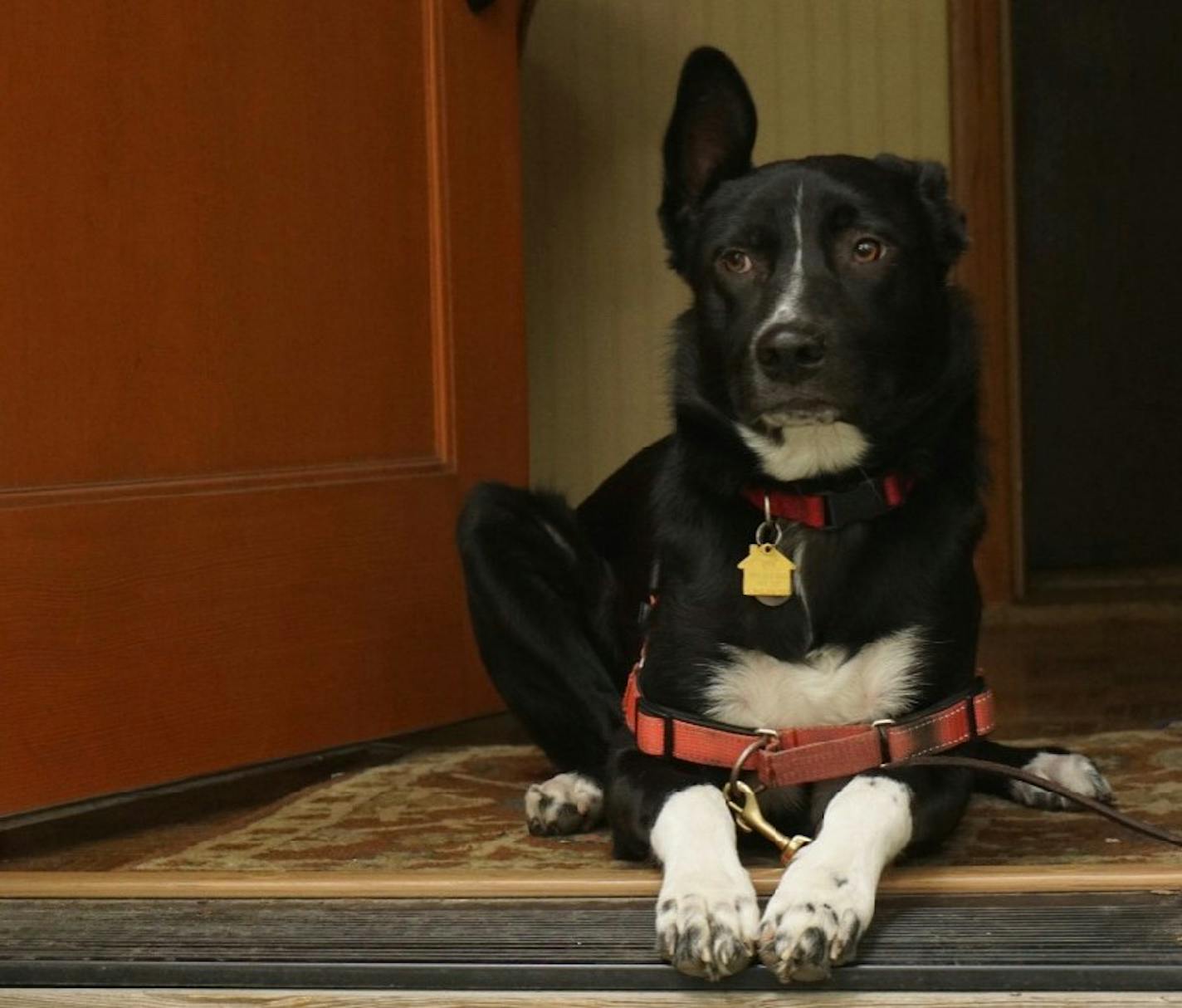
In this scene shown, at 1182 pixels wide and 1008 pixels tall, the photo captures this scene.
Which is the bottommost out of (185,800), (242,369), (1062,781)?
(185,800)

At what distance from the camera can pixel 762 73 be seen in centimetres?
471

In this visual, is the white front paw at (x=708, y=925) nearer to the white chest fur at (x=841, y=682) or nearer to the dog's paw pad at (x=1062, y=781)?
the white chest fur at (x=841, y=682)

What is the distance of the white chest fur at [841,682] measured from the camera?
2100mm

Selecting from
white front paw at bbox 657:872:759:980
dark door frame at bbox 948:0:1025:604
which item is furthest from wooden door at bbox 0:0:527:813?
dark door frame at bbox 948:0:1025:604

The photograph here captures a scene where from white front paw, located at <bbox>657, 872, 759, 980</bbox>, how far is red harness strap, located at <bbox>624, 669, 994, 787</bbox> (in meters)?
0.30

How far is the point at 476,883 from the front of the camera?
6.52ft

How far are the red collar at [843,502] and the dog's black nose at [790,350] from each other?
0.19 metres

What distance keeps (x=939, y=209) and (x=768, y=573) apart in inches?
21.3

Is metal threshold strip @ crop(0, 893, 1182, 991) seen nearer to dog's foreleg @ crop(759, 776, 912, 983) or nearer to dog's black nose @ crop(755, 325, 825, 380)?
dog's foreleg @ crop(759, 776, 912, 983)

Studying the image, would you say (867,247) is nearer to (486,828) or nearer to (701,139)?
(701,139)

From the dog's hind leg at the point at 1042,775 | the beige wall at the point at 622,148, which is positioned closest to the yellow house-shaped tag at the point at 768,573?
the dog's hind leg at the point at 1042,775

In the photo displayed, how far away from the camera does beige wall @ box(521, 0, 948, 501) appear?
4641 mm

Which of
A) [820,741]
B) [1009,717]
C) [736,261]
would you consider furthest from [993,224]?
[820,741]

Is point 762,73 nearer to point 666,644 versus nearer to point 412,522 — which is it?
point 412,522
